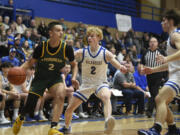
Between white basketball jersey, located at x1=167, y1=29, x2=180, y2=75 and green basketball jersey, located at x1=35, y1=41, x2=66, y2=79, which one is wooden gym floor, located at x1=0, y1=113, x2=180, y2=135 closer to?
green basketball jersey, located at x1=35, y1=41, x2=66, y2=79

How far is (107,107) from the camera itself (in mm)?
5129

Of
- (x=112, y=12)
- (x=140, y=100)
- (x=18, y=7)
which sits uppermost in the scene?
(x=112, y=12)

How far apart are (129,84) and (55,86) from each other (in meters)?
5.50

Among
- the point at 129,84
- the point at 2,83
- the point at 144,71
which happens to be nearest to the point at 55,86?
the point at 144,71

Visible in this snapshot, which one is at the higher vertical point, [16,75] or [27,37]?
[27,37]

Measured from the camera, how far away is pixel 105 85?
5.48 metres

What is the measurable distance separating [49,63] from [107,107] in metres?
1.21

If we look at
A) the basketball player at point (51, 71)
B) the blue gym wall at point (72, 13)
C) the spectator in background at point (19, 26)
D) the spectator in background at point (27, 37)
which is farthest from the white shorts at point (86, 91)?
the blue gym wall at point (72, 13)

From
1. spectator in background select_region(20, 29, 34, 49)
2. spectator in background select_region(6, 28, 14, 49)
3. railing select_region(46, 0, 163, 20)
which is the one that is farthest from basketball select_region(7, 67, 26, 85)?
railing select_region(46, 0, 163, 20)

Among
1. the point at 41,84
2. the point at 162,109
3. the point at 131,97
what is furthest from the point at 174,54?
the point at 131,97

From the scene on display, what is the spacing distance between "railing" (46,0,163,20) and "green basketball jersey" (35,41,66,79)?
11.5m

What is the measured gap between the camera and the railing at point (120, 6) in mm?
17630

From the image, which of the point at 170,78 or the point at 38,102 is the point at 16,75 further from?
the point at 38,102

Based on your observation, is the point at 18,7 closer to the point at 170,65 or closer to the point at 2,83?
the point at 2,83
